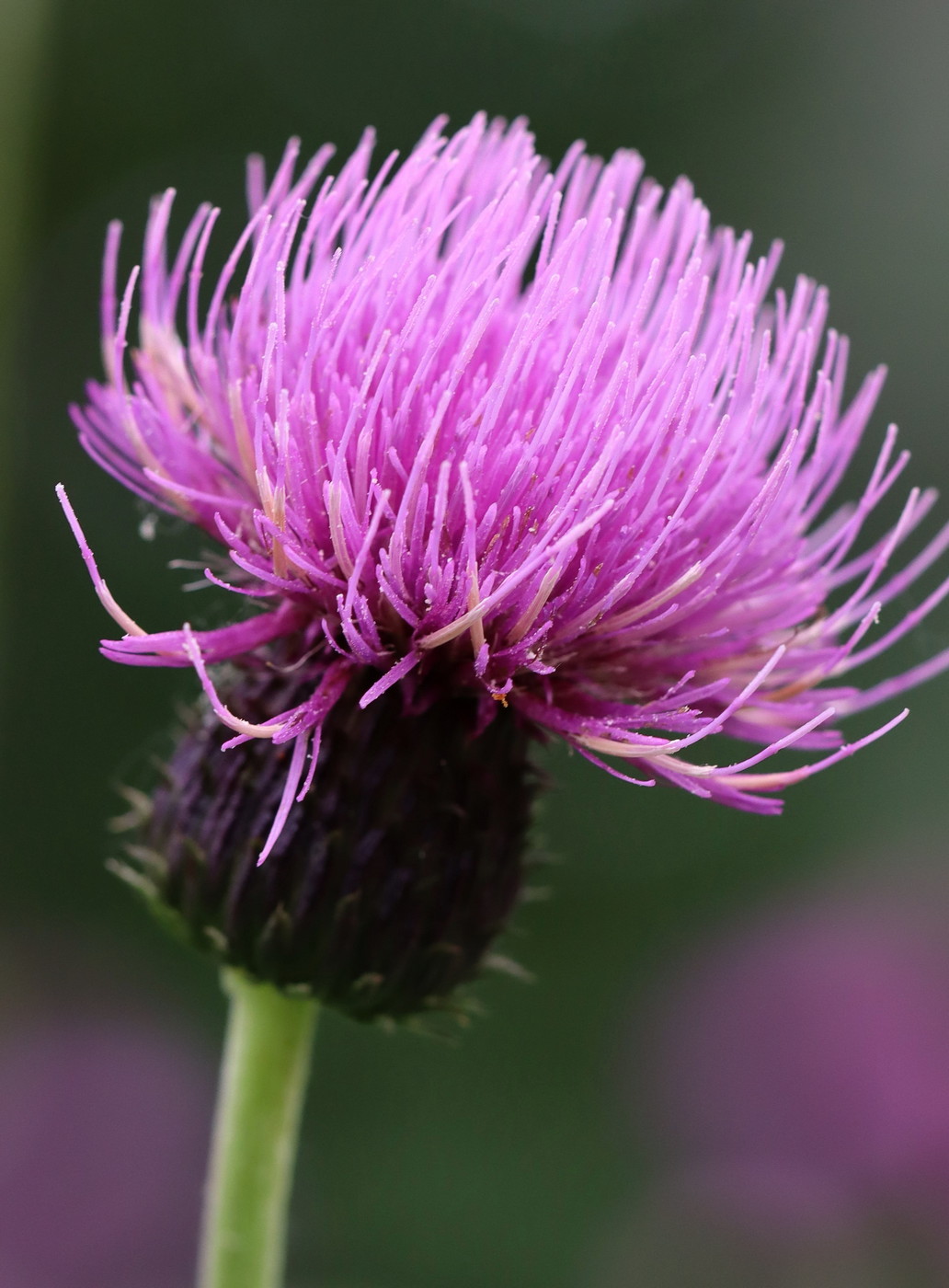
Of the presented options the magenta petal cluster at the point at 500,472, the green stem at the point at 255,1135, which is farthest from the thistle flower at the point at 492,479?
the green stem at the point at 255,1135

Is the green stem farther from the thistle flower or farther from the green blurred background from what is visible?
the green blurred background

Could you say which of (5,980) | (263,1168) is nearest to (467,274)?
(263,1168)

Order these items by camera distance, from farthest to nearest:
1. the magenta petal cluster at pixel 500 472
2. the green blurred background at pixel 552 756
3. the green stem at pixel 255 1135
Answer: the green blurred background at pixel 552 756 < the green stem at pixel 255 1135 < the magenta petal cluster at pixel 500 472

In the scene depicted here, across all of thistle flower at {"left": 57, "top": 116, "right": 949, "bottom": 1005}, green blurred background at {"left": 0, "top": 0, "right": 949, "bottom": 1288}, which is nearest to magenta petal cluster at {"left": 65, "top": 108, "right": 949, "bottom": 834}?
thistle flower at {"left": 57, "top": 116, "right": 949, "bottom": 1005}

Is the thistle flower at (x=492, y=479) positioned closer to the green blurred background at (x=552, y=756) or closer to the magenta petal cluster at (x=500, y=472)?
the magenta petal cluster at (x=500, y=472)

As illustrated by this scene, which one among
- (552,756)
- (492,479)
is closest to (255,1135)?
(492,479)

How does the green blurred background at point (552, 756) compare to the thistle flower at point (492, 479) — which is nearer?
the thistle flower at point (492, 479)
